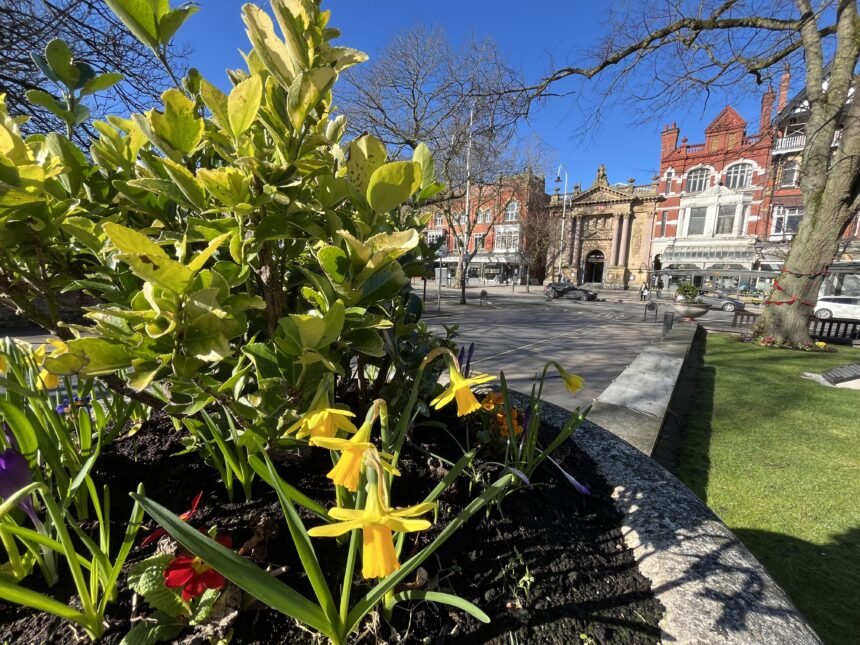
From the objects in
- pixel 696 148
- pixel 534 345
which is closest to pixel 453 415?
pixel 534 345

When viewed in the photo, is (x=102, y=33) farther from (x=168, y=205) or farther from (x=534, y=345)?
(x=534, y=345)

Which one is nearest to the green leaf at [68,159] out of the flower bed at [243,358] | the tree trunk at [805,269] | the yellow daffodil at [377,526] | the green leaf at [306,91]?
the flower bed at [243,358]

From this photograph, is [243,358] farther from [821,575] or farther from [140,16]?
[821,575]

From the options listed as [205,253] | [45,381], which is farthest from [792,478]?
[45,381]

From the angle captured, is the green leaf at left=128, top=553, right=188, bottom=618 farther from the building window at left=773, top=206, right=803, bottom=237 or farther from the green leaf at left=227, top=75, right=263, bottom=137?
the building window at left=773, top=206, right=803, bottom=237

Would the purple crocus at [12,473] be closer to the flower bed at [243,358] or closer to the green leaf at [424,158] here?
the flower bed at [243,358]

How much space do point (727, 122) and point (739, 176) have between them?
12.7ft

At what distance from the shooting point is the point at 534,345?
7.78m

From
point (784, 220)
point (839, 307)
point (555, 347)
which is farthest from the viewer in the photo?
point (784, 220)

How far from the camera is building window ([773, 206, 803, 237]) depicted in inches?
980

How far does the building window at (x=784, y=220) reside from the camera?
2489 cm

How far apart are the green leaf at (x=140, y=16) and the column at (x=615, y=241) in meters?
36.2

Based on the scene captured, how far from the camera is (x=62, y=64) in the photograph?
35.1 inches

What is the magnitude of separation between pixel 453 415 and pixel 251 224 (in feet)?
4.35
